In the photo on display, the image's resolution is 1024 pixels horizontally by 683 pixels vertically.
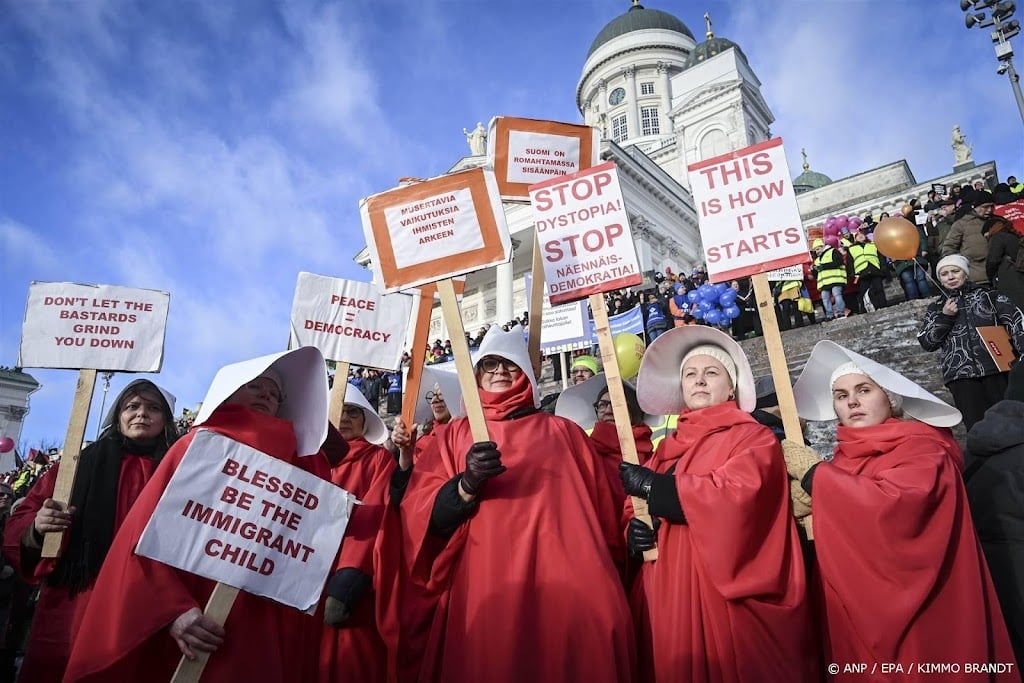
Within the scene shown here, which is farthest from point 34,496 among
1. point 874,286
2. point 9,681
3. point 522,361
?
point 874,286

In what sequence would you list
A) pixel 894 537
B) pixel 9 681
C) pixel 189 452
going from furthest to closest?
pixel 9 681, pixel 894 537, pixel 189 452

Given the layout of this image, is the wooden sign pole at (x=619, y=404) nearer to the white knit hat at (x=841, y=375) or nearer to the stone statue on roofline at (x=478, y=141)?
the white knit hat at (x=841, y=375)

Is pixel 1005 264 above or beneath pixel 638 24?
beneath

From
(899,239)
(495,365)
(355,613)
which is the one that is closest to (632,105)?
(899,239)

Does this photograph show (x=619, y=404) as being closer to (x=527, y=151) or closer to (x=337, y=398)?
(x=337, y=398)

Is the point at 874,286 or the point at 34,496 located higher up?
the point at 874,286

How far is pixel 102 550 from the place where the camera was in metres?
3.23

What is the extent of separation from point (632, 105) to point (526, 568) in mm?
57545

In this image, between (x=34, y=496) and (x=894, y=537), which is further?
(x=34, y=496)

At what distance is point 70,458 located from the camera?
311cm

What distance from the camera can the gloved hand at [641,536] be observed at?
2.70 meters

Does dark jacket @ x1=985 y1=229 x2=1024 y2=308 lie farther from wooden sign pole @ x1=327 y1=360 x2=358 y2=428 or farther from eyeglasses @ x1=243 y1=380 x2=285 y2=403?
eyeglasses @ x1=243 y1=380 x2=285 y2=403

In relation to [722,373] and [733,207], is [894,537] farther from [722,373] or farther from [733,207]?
[733,207]

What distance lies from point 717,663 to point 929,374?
711 cm
